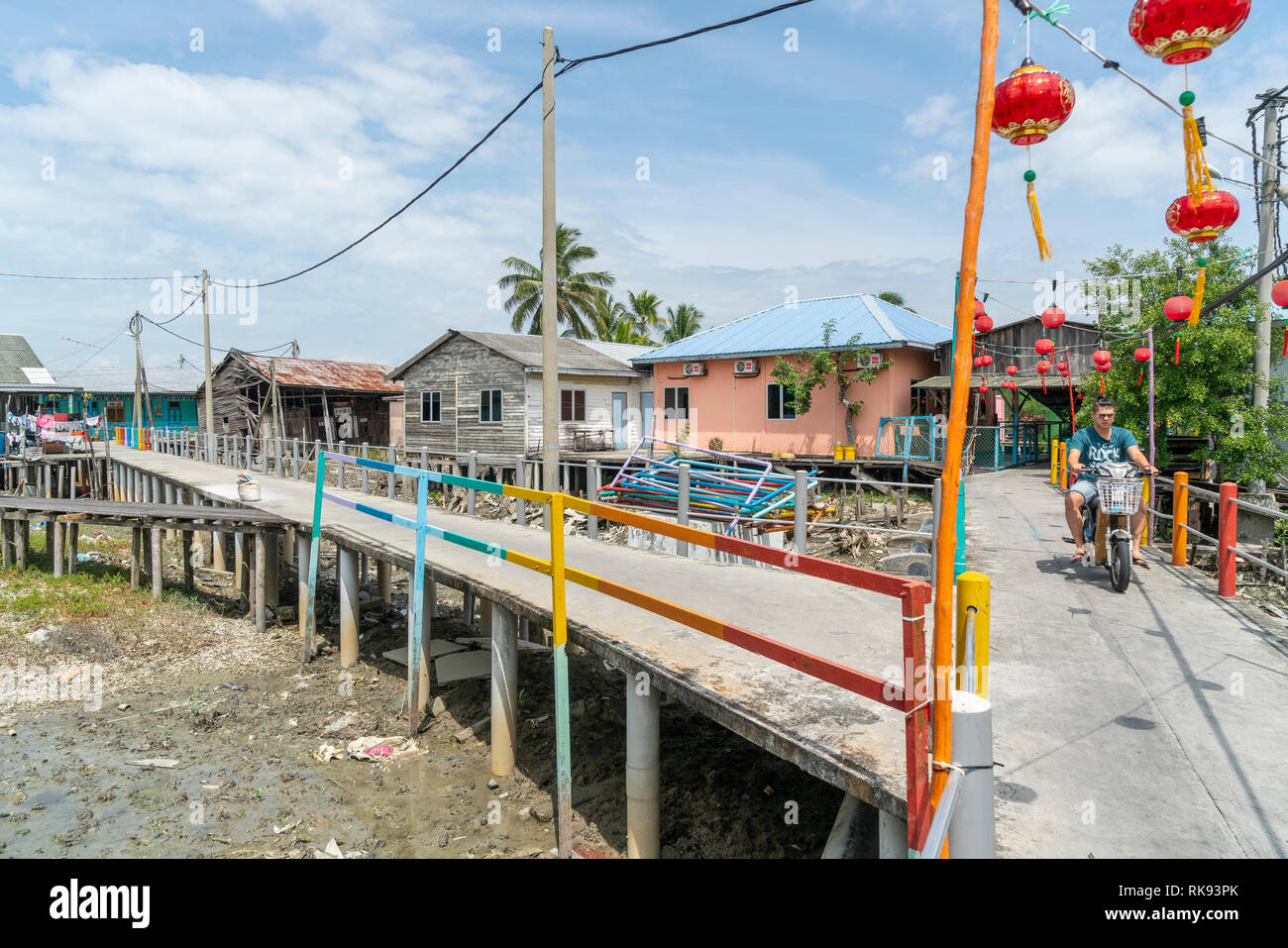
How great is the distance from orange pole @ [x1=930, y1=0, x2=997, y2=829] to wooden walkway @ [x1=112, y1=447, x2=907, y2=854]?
542 millimetres

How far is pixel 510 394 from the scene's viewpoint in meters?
26.6

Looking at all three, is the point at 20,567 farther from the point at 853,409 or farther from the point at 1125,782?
the point at 853,409

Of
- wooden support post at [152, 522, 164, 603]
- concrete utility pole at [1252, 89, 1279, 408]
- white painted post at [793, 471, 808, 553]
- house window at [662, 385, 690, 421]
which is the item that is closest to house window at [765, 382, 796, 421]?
house window at [662, 385, 690, 421]

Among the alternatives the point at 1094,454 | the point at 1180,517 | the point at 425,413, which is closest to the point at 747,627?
the point at 1094,454

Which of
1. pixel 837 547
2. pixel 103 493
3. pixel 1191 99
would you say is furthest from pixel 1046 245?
pixel 103 493

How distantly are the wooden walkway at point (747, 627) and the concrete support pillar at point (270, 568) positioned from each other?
2.44 meters

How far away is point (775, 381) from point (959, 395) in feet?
69.9

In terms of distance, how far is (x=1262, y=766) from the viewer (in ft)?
11.3

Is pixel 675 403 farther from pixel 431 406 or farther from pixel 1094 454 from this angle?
pixel 1094 454

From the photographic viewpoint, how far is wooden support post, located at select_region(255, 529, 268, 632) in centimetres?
1117

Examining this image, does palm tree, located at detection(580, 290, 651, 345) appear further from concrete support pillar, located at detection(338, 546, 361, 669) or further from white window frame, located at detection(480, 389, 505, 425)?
concrete support pillar, located at detection(338, 546, 361, 669)
